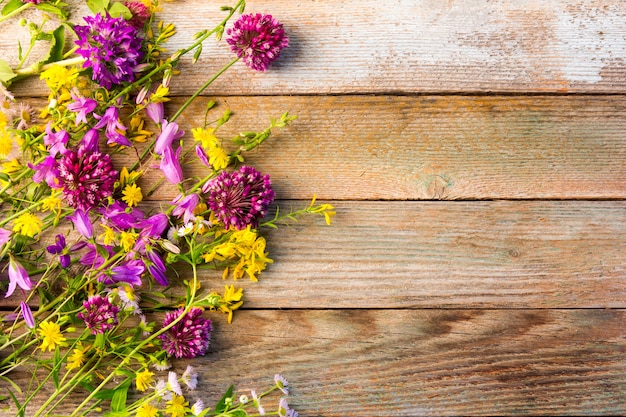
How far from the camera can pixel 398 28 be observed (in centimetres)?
108

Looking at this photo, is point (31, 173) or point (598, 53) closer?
point (31, 173)

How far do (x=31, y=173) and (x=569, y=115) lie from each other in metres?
0.93

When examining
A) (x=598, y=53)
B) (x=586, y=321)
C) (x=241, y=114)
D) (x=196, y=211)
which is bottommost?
(x=586, y=321)

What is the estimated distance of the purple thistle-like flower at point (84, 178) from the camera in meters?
0.95

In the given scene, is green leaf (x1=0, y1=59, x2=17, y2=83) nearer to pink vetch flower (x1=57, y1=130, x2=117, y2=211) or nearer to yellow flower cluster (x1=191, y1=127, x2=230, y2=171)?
pink vetch flower (x1=57, y1=130, x2=117, y2=211)

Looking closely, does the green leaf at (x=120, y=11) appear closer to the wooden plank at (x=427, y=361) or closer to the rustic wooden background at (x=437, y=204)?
the rustic wooden background at (x=437, y=204)

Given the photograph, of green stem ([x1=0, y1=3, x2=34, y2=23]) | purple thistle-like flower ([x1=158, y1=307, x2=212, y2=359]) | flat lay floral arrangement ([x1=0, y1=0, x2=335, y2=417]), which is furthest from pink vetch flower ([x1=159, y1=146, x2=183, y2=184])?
green stem ([x1=0, y1=3, x2=34, y2=23])

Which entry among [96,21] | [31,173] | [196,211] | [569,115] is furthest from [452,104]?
[31,173]

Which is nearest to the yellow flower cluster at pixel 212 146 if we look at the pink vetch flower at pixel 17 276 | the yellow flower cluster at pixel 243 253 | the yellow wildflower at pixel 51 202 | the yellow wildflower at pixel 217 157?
the yellow wildflower at pixel 217 157

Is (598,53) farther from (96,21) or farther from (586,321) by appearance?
(96,21)

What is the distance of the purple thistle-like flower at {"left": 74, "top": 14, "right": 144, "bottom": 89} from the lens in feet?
3.16

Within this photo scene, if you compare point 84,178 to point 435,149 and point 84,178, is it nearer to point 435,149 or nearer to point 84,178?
point 84,178

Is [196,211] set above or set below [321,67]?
below

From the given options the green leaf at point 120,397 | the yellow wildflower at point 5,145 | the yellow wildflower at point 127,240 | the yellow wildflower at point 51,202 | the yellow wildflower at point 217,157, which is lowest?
the green leaf at point 120,397
